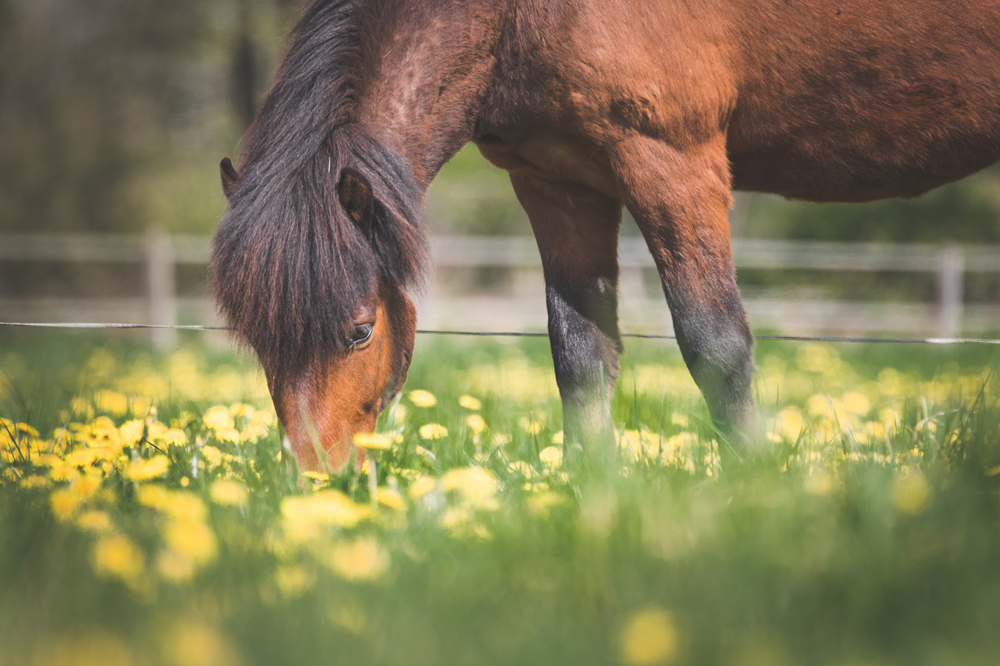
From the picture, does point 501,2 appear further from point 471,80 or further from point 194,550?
point 194,550

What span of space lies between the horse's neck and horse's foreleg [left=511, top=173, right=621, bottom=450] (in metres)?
0.47

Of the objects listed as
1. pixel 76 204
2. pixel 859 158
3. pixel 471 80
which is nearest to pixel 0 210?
pixel 76 204

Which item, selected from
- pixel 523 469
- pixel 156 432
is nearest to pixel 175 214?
pixel 156 432

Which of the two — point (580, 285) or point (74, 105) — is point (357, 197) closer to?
point (580, 285)

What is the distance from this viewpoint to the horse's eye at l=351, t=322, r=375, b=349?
224 centimetres

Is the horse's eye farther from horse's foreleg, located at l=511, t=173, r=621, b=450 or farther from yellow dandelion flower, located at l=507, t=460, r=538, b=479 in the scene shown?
horse's foreleg, located at l=511, t=173, r=621, b=450

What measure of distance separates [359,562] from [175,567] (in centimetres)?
30

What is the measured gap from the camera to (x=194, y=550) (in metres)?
1.20

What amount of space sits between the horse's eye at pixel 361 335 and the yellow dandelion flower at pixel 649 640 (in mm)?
1369

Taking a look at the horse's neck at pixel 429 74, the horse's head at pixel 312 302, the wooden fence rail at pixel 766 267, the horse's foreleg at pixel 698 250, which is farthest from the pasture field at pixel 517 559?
the wooden fence rail at pixel 766 267

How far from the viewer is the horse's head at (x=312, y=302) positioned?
2094mm

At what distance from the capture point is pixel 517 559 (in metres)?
1.36

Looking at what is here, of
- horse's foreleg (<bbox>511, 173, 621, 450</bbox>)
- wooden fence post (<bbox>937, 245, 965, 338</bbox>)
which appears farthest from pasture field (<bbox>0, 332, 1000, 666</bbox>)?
wooden fence post (<bbox>937, 245, 965, 338</bbox>)

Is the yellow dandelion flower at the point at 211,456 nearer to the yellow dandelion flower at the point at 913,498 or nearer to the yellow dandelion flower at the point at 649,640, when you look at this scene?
the yellow dandelion flower at the point at 649,640
